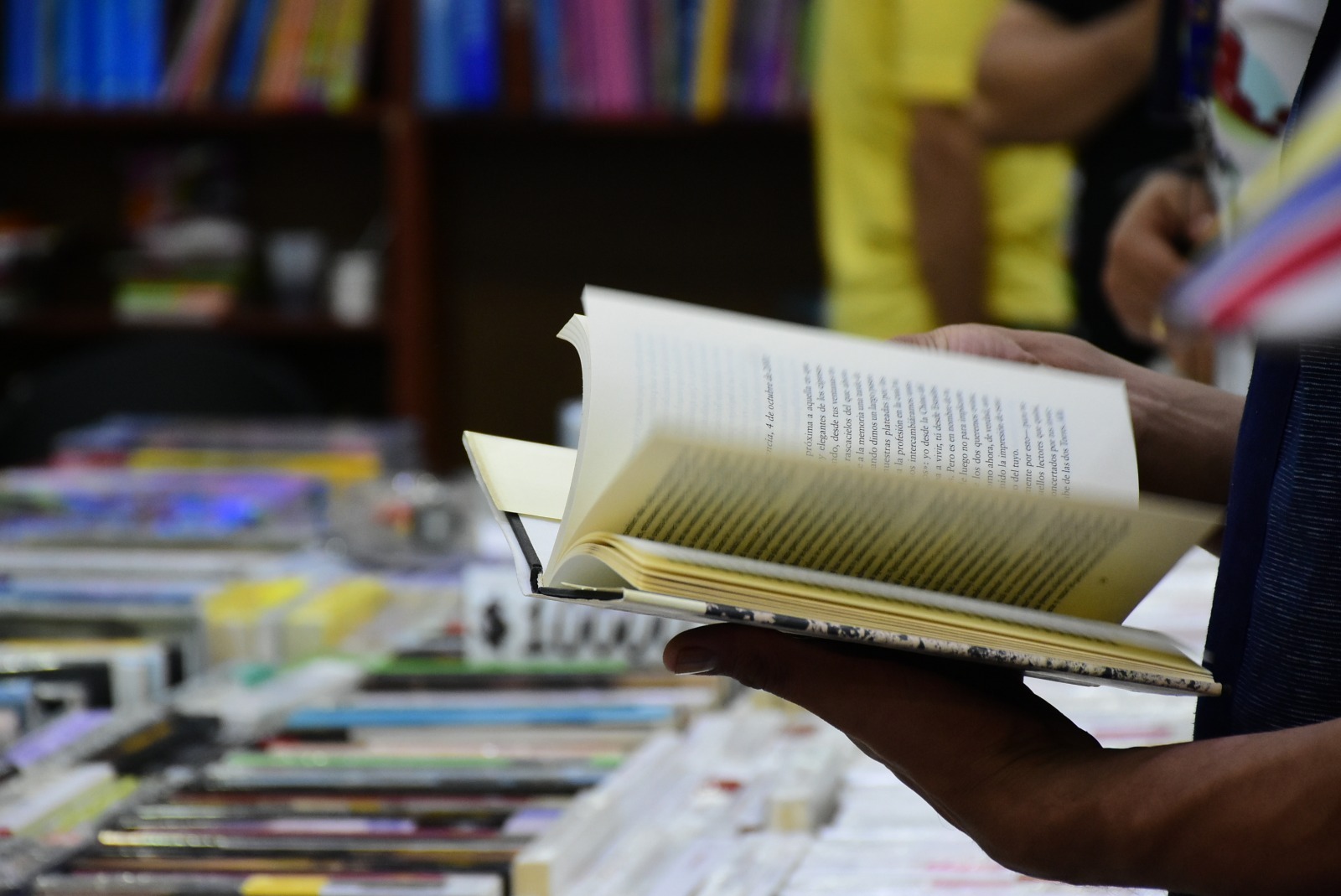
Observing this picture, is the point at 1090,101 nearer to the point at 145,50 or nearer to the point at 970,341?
A: the point at 970,341

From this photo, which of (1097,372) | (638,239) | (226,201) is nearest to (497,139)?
(638,239)

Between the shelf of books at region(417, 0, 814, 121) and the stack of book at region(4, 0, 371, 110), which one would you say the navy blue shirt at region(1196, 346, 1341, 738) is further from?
the stack of book at region(4, 0, 371, 110)

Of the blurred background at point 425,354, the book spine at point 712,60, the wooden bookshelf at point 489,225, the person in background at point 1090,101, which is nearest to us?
the blurred background at point 425,354

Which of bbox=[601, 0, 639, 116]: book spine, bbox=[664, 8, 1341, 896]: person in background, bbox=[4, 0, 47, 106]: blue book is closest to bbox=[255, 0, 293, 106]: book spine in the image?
bbox=[4, 0, 47, 106]: blue book

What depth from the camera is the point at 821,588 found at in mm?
575

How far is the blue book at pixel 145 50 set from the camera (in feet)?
11.1

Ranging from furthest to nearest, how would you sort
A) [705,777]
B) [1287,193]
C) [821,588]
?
[705,777] → [821,588] → [1287,193]

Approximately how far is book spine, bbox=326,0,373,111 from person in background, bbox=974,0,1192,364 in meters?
1.75

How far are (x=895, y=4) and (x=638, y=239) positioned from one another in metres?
1.66

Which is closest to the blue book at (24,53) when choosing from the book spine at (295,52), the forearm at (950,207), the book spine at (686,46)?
the book spine at (295,52)

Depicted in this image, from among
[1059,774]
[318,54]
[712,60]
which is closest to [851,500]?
[1059,774]

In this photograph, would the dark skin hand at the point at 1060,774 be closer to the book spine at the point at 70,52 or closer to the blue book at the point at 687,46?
the blue book at the point at 687,46

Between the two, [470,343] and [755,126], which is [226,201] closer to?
[470,343]

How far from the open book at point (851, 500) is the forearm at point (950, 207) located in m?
1.47
